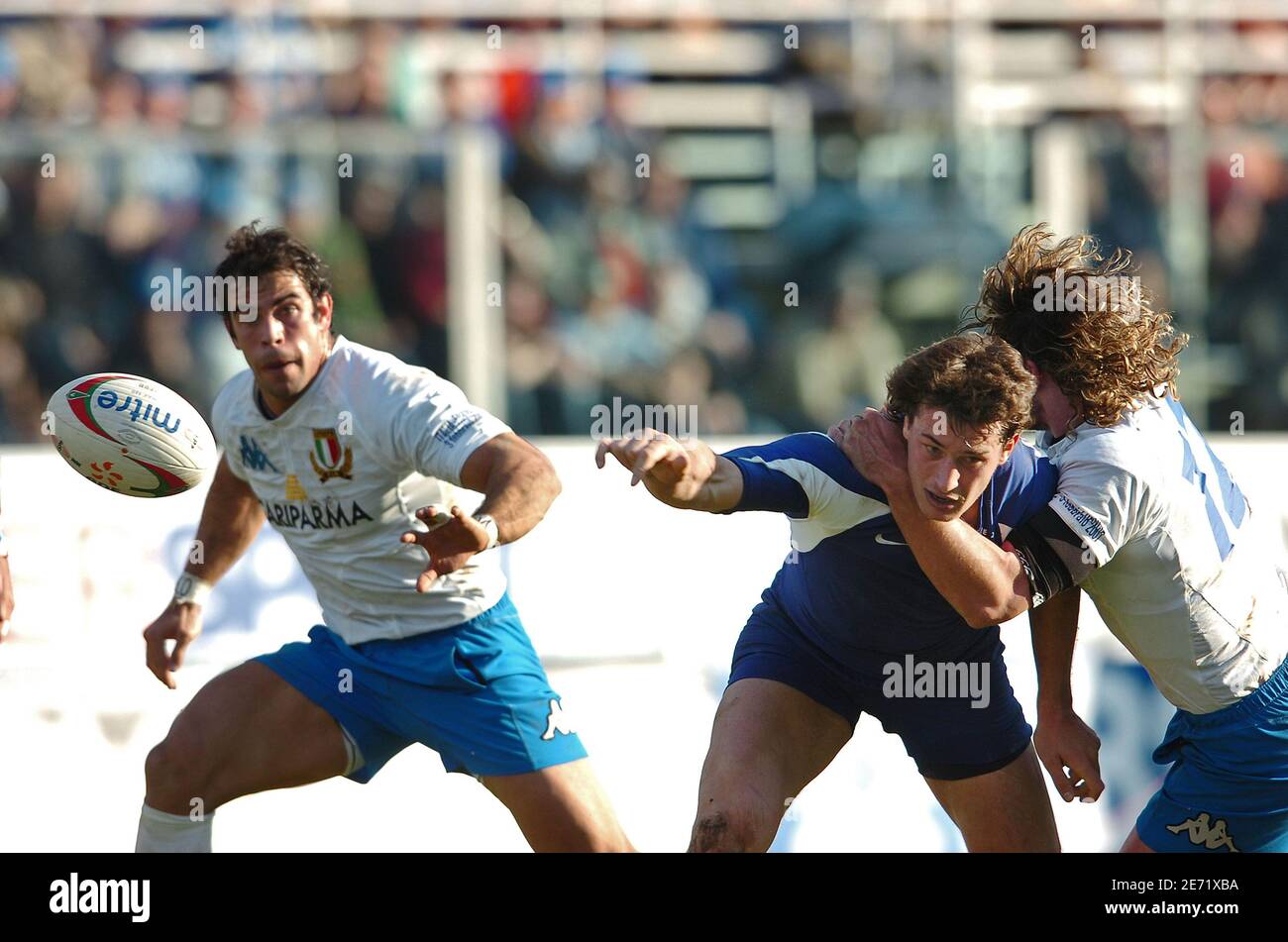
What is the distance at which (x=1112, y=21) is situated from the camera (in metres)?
11.4

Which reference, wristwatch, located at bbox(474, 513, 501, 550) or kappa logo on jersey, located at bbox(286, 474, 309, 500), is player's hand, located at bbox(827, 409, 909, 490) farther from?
kappa logo on jersey, located at bbox(286, 474, 309, 500)

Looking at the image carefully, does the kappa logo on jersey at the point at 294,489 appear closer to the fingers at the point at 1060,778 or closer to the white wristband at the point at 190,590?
the white wristband at the point at 190,590

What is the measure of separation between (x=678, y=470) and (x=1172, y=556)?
4.38ft

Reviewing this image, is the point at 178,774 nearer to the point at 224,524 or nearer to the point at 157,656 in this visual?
the point at 157,656

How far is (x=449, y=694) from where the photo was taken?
4.96 m

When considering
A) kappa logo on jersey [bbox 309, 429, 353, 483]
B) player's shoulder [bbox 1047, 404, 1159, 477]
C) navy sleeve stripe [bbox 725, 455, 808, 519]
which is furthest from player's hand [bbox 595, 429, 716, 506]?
kappa logo on jersey [bbox 309, 429, 353, 483]

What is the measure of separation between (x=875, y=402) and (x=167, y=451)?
4.93 metres

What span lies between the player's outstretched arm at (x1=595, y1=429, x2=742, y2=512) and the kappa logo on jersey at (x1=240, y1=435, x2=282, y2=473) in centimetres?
151

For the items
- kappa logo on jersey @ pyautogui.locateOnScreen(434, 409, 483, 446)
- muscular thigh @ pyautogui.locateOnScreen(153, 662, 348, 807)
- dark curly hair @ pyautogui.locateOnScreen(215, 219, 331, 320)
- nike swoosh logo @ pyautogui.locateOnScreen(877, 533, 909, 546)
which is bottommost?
muscular thigh @ pyautogui.locateOnScreen(153, 662, 348, 807)

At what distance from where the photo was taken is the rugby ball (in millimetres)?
5168

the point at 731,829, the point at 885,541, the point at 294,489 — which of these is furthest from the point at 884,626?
the point at 294,489

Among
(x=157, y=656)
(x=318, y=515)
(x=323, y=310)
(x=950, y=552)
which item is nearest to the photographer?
(x=950, y=552)

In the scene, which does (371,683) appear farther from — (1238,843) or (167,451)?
(1238,843)

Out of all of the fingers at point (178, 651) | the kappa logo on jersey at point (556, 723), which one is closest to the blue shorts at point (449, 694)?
the kappa logo on jersey at point (556, 723)
